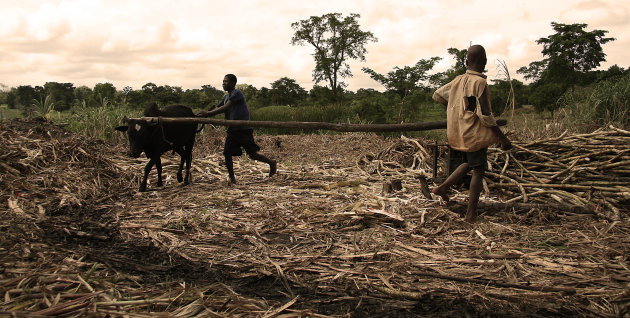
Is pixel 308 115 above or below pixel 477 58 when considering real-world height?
below

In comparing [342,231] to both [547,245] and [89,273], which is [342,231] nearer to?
[547,245]

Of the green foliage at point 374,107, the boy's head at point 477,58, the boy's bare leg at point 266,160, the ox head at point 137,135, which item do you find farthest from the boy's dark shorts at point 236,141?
the green foliage at point 374,107

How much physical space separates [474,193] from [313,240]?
1575 millimetres

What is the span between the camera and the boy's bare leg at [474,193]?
3898 millimetres

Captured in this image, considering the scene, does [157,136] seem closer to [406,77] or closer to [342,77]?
[406,77]

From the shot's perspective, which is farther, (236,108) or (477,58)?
(236,108)

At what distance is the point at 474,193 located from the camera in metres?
3.91

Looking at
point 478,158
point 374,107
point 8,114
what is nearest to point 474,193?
point 478,158

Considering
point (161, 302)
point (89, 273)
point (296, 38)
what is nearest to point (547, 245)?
point (161, 302)

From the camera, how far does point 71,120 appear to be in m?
10.7

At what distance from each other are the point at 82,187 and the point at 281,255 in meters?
3.40

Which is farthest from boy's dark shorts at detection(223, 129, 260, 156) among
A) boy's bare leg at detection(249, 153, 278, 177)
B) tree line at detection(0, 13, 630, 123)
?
tree line at detection(0, 13, 630, 123)

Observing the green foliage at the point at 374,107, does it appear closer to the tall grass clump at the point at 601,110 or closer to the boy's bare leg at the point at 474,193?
the tall grass clump at the point at 601,110

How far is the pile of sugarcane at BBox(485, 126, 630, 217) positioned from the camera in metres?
4.30
